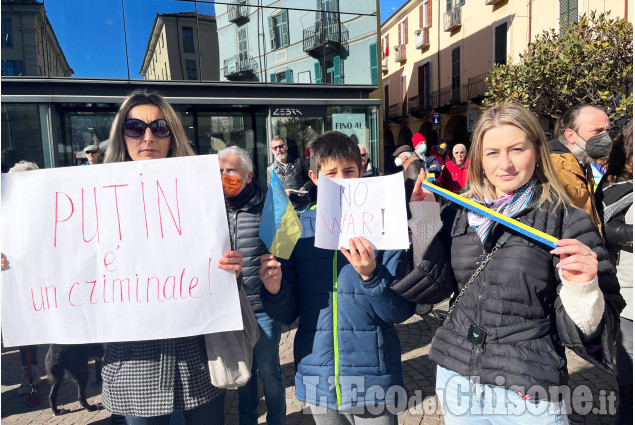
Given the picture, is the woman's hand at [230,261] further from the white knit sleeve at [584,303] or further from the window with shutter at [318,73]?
the window with shutter at [318,73]

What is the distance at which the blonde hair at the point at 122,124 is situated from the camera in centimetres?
173

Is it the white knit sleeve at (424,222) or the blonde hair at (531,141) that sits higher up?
the blonde hair at (531,141)

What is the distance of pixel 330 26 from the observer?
11.0 m

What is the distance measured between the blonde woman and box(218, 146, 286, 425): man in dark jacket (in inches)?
49.4

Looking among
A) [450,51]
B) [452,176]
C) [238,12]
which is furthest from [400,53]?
[452,176]

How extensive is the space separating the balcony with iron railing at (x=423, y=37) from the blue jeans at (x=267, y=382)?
23.6m

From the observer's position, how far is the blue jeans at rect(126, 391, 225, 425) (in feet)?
5.40

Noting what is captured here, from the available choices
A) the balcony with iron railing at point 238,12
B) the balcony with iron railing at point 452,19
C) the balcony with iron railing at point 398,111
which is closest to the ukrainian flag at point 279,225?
the balcony with iron railing at point 238,12

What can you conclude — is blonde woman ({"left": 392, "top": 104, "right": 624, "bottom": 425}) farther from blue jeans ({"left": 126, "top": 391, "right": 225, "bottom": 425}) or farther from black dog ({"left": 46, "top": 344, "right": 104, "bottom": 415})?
black dog ({"left": 46, "top": 344, "right": 104, "bottom": 415})

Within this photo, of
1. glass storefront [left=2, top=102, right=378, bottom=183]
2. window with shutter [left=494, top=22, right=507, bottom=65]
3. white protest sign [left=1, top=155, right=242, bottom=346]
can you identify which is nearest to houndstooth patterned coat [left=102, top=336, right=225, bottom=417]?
white protest sign [left=1, top=155, right=242, bottom=346]

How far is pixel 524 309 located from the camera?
1.46 m

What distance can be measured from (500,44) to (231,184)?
1869cm

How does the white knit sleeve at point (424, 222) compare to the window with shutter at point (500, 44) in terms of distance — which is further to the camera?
the window with shutter at point (500, 44)

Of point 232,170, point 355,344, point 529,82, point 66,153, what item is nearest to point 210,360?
point 355,344
